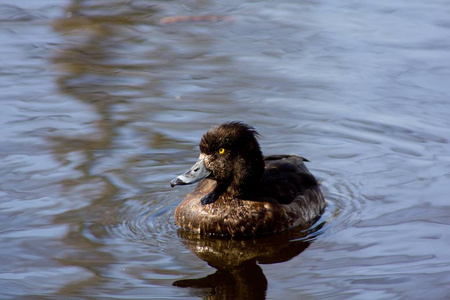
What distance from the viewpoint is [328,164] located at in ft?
31.8

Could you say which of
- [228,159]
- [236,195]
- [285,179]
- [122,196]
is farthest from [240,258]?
[122,196]

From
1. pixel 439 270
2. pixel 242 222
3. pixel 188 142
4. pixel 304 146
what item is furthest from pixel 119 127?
pixel 439 270

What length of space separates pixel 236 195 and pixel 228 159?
0.38m

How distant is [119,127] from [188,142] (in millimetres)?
919

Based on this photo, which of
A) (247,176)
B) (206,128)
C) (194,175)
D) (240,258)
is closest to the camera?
(240,258)

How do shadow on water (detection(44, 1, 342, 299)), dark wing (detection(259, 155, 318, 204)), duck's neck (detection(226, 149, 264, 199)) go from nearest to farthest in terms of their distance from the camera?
shadow on water (detection(44, 1, 342, 299)) → duck's neck (detection(226, 149, 264, 199)) → dark wing (detection(259, 155, 318, 204))

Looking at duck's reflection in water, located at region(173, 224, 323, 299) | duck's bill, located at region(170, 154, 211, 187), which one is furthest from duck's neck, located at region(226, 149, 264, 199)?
duck's reflection in water, located at region(173, 224, 323, 299)

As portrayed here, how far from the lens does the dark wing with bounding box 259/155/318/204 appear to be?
8523 mm

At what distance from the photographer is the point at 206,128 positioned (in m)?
10.3

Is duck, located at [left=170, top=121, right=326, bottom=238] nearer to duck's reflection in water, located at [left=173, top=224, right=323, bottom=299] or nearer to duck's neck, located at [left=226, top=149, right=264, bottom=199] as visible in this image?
duck's neck, located at [left=226, top=149, right=264, bottom=199]

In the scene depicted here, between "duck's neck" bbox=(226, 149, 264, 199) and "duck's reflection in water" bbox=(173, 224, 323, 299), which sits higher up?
"duck's neck" bbox=(226, 149, 264, 199)

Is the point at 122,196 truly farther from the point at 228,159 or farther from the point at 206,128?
the point at 206,128

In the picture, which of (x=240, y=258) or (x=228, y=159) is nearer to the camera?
(x=240, y=258)

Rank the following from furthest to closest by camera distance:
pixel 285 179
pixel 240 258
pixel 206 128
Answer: pixel 206 128, pixel 285 179, pixel 240 258
